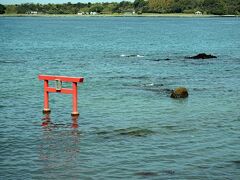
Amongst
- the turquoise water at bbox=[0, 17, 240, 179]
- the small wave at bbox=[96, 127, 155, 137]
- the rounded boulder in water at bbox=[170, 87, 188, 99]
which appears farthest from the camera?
the rounded boulder in water at bbox=[170, 87, 188, 99]

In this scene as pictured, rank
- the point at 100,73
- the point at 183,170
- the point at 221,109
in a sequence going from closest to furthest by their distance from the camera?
the point at 183,170, the point at 221,109, the point at 100,73

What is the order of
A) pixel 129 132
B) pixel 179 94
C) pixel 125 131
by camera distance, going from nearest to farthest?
pixel 129 132 < pixel 125 131 < pixel 179 94

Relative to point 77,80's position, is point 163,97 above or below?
below

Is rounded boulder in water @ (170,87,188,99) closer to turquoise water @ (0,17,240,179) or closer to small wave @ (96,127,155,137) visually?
turquoise water @ (0,17,240,179)

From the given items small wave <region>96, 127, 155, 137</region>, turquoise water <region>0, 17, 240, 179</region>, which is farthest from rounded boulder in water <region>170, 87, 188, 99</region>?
small wave <region>96, 127, 155, 137</region>

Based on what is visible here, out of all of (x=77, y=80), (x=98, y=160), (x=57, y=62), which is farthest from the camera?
(x=57, y=62)

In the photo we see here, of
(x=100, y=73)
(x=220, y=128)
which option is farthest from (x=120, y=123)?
(x=100, y=73)

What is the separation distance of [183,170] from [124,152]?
12.2ft

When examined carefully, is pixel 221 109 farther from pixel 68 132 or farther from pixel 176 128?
pixel 68 132

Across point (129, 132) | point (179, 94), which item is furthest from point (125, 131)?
point (179, 94)

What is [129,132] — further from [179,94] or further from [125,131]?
[179,94]

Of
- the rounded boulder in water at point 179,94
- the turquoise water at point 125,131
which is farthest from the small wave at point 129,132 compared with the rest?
the rounded boulder in water at point 179,94

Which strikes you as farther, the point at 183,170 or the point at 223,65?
the point at 223,65

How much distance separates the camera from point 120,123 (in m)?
31.8
